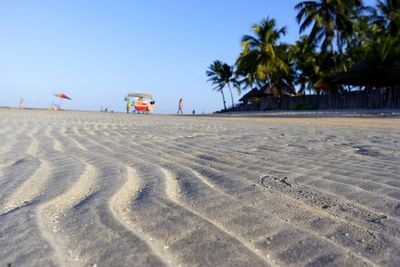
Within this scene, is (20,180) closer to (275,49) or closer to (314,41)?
(314,41)

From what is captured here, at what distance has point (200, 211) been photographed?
1738mm

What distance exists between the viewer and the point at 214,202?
1884mm

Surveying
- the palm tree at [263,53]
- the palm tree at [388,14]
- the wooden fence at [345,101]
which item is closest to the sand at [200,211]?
the wooden fence at [345,101]

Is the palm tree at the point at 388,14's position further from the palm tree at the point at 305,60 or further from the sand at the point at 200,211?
the sand at the point at 200,211

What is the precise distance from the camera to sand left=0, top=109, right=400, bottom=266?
4.20ft

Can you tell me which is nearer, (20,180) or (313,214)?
(313,214)

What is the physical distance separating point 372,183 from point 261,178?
2.19 ft

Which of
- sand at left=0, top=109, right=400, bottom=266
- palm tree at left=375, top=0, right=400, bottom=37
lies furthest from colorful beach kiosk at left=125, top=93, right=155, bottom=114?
sand at left=0, top=109, right=400, bottom=266

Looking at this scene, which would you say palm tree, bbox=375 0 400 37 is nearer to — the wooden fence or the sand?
the wooden fence

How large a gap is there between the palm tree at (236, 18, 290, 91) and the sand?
29377 millimetres

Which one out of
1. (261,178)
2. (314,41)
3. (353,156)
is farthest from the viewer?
(314,41)

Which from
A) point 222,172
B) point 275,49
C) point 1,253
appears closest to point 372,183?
point 222,172

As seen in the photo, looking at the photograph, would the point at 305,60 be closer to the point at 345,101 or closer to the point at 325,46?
the point at 325,46

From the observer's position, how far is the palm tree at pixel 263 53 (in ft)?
104
